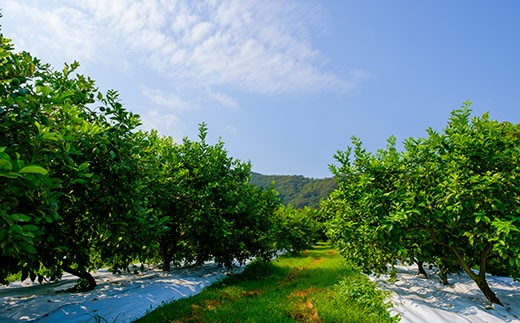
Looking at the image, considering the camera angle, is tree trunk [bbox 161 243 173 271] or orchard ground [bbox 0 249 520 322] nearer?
orchard ground [bbox 0 249 520 322]

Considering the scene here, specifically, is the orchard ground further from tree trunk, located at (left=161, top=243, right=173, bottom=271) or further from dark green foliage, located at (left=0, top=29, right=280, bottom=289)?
tree trunk, located at (left=161, top=243, right=173, bottom=271)

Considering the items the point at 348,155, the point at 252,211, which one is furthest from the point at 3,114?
the point at 252,211

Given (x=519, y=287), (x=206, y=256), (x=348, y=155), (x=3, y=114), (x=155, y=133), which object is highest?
(x=155, y=133)

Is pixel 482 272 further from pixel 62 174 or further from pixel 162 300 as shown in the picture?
pixel 62 174

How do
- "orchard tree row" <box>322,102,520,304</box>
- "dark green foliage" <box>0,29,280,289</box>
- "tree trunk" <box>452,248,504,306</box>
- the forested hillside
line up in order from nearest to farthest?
"dark green foliage" <box>0,29,280,289</box>, "orchard tree row" <box>322,102,520,304</box>, "tree trunk" <box>452,248,504,306</box>, the forested hillside

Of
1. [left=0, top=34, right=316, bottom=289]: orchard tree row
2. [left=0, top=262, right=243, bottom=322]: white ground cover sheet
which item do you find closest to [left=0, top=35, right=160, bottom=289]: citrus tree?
[left=0, top=34, right=316, bottom=289]: orchard tree row

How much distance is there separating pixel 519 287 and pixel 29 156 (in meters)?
13.2

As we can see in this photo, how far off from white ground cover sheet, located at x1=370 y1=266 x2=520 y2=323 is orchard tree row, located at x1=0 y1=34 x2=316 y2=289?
5694mm

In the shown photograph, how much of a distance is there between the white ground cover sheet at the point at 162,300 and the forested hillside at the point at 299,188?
318 feet

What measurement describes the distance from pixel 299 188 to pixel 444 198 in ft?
465

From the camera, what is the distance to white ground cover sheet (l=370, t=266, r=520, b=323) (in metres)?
6.48

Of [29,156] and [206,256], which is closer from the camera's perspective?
[29,156]

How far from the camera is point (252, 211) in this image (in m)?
12.4

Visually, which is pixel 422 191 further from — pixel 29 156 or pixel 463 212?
pixel 29 156
